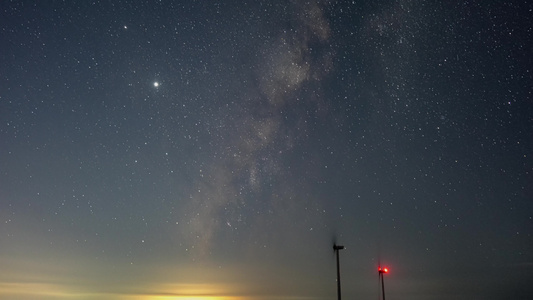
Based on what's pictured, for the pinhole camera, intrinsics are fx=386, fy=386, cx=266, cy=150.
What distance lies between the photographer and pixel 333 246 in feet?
94.6

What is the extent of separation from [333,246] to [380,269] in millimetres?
5419

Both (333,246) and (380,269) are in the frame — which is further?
(380,269)

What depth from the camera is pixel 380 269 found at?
31203 mm
